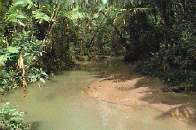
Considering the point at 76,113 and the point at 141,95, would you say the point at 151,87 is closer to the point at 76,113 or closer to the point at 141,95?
the point at 141,95

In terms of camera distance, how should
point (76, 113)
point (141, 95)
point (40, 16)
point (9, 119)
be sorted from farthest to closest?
point (40, 16) → point (141, 95) → point (76, 113) → point (9, 119)

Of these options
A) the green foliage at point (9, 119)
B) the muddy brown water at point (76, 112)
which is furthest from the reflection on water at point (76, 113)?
the green foliage at point (9, 119)

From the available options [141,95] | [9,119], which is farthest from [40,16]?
[9,119]

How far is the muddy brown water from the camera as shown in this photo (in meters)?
11.4

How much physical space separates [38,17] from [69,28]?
3.17 meters

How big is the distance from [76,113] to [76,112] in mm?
103

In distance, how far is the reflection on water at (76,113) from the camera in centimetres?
1143

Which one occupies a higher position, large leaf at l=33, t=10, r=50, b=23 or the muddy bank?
large leaf at l=33, t=10, r=50, b=23

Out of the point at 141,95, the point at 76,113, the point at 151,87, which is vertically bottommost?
the point at 76,113

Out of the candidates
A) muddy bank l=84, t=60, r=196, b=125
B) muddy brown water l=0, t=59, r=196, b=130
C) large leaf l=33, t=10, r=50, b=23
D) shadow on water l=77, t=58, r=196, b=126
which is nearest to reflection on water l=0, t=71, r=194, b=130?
muddy brown water l=0, t=59, r=196, b=130

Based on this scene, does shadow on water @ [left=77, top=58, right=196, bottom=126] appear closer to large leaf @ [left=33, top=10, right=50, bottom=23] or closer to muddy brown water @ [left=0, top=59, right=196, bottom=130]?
muddy brown water @ [left=0, top=59, right=196, bottom=130]

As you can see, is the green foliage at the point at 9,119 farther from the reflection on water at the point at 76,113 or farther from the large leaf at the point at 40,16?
the large leaf at the point at 40,16

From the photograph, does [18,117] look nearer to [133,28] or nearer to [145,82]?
[145,82]

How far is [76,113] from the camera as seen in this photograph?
42.0ft
